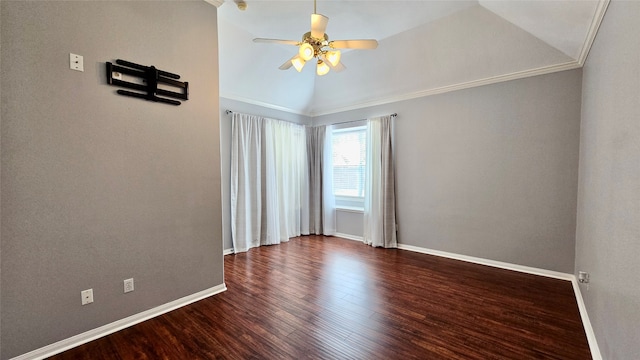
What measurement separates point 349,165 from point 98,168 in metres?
4.09

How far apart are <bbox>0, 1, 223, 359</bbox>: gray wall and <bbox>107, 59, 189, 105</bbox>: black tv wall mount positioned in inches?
2.4

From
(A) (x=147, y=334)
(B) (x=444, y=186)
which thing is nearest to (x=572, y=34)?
(B) (x=444, y=186)

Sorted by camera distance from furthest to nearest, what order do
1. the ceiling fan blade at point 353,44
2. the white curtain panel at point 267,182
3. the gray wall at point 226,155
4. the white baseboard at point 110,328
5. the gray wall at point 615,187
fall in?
the white curtain panel at point 267,182 → the gray wall at point 226,155 → the ceiling fan blade at point 353,44 → the white baseboard at point 110,328 → the gray wall at point 615,187

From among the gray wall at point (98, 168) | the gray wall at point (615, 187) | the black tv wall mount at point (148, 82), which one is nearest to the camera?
the gray wall at point (615, 187)

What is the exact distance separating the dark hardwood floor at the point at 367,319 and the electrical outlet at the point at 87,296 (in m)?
0.32

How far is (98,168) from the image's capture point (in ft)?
6.96

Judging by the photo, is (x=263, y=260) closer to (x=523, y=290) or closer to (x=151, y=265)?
(x=151, y=265)

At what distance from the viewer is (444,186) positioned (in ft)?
13.3

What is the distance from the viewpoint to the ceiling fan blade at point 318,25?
2139 mm

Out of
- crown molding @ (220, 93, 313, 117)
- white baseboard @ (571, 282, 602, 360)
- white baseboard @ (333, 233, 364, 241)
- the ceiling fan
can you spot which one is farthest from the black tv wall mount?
white baseboard @ (571, 282, 602, 360)

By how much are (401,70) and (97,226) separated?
416 centimetres

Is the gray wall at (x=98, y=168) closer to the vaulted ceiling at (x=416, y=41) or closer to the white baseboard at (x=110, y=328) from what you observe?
the white baseboard at (x=110, y=328)

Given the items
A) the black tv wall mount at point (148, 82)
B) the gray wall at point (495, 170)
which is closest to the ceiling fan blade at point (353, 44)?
the black tv wall mount at point (148, 82)

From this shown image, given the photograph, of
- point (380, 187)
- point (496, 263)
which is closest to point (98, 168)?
→ point (380, 187)
